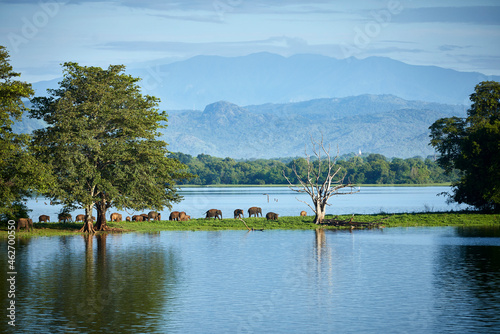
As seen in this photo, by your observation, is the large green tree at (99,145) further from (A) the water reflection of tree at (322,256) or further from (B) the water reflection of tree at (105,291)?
(A) the water reflection of tree at (322,256)

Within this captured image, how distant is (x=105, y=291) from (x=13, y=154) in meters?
24.9

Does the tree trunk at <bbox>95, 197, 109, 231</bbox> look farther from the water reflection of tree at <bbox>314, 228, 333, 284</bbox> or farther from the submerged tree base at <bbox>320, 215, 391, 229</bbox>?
the submerged tree base at <bbox>320, 215, 391, 229</bbox>

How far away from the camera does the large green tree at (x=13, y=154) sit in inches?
1831

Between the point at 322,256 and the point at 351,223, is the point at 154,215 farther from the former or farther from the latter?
the point at 322,256

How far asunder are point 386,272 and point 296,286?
609 centimetres

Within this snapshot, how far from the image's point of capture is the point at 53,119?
52.1 m

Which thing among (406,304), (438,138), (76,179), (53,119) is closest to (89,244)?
(76,179)

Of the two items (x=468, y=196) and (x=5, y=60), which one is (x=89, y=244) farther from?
(x=468, y=196)

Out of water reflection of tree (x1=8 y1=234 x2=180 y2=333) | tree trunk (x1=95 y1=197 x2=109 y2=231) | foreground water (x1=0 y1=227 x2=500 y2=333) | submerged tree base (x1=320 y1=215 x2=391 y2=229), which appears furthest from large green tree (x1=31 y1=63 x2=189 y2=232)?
submerged tree base (x1=320 y1=215 x2=391 y2=229)

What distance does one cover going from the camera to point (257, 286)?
27453 mm

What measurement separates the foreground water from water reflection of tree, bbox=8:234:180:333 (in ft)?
0.15

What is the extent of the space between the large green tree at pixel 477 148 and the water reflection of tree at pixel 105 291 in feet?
117

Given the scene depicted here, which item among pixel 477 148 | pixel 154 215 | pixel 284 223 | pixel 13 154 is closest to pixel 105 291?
pixel 13 154

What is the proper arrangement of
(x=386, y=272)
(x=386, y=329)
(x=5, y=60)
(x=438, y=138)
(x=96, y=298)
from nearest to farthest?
1. (x=386, y=329)
2. (x=96, y=298)
3. (x=386, y=272)
4. (x=5, y=60)
5. (x=438, y=138)
